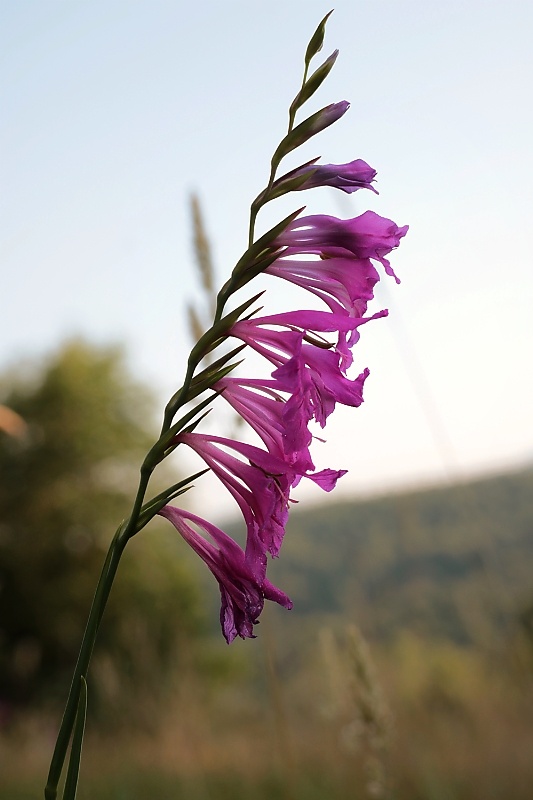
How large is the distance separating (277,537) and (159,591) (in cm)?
1316

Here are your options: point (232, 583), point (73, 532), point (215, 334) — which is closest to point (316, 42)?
point (215, 334)

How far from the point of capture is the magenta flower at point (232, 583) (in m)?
0.89

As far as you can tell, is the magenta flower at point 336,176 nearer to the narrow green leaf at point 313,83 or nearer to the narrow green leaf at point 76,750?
the narrow green leaf at point 313,83

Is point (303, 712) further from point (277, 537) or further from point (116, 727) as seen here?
point (277, 537)

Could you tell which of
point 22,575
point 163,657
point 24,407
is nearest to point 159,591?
point 163,657

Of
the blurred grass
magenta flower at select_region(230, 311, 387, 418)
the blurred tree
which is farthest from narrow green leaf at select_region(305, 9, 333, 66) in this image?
the blurred tree

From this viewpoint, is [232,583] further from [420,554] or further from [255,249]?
[420,554]

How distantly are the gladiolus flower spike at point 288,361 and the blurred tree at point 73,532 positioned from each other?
37.9ft

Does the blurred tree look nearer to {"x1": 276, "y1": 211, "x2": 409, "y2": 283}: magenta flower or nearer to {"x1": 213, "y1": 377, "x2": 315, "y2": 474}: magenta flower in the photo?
{"x1": 213, "y1": 377, "x2": 315, "y2": 474}: magenta flower

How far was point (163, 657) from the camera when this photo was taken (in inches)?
516

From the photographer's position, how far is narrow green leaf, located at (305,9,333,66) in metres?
0.88

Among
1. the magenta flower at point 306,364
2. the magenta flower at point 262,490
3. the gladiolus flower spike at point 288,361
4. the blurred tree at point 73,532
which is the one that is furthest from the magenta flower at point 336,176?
the blurred tree at point 73,532

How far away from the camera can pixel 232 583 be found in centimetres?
91

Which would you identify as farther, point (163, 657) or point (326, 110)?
point (163, 657)
